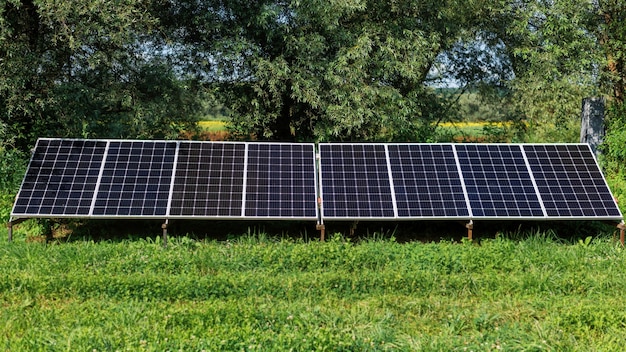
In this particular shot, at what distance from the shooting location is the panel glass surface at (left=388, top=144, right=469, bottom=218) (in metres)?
10.4

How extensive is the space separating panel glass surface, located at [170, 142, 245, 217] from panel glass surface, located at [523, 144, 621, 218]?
544 cm

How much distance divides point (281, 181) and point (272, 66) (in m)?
3.87

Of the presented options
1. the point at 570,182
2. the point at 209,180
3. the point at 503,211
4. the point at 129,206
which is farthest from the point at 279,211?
the point at 570,182

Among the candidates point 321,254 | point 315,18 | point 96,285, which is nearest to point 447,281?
point 321,254

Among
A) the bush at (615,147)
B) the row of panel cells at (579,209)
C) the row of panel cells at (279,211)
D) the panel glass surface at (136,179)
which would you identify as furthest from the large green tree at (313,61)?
the row of panel cells at (579,209)

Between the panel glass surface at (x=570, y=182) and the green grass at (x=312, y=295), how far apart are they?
580 mm

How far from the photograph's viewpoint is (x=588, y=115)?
14680mm

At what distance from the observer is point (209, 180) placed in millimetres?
10930

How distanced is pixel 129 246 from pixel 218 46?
5.93 metres

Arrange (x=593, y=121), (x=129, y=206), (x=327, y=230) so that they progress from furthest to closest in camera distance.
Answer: (x=593, y=121) < (x=327, y=230) < (x=129, y=206)

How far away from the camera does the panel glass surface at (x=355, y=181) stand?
10375 mm

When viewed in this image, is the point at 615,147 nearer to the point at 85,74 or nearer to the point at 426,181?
the point at 426,181

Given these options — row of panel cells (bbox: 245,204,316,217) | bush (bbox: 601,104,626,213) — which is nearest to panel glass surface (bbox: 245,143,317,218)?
row of panel cells (bbox: 245,204,316,217)

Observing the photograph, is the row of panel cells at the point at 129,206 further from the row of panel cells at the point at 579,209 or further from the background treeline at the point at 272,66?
the row of panel cells at the point at 579,209
